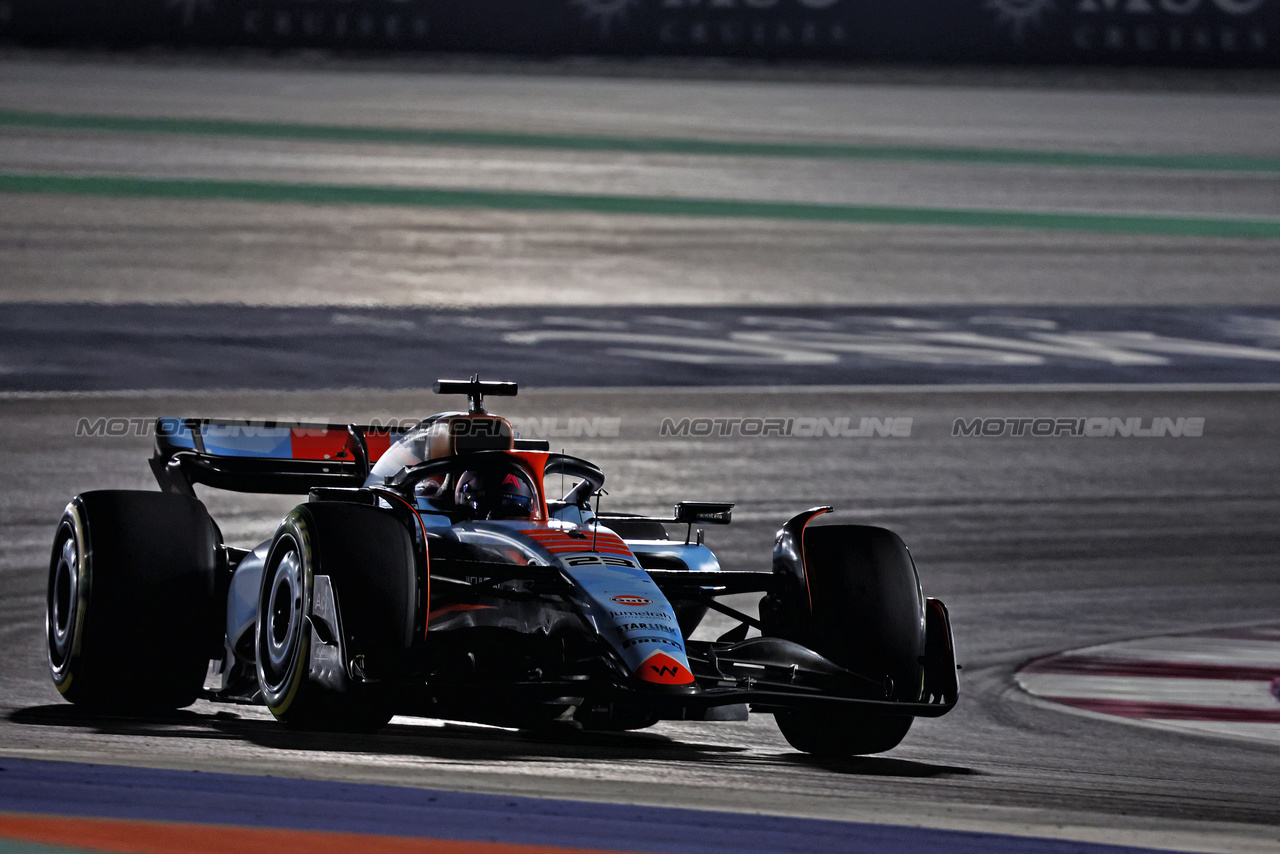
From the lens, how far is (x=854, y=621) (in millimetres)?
6195

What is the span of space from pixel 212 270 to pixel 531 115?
1124cm

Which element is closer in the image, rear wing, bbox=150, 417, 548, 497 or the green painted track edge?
rear wing, bbox=150, 417, 548, 497

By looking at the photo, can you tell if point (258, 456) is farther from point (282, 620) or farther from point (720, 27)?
point (720, 27)

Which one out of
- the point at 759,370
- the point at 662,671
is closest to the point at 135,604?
the point at 662,671

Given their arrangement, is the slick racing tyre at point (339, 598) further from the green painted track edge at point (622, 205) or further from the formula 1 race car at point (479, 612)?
the green painted track edge at point (622, 205)

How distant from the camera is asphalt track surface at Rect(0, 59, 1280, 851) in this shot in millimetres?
5664

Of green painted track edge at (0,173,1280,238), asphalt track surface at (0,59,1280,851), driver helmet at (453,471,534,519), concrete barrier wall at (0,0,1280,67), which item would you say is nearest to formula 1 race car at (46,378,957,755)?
driver helmet at (453,471,534,519)

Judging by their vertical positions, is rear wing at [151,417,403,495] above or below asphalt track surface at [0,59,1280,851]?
above

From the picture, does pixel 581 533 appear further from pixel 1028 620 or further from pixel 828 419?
pixel 828 419

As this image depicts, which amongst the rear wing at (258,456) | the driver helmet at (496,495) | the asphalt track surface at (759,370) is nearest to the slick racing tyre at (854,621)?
the asphalt track surface at (759,370)

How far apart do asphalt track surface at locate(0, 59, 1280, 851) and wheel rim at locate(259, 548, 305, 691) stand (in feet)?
0.64

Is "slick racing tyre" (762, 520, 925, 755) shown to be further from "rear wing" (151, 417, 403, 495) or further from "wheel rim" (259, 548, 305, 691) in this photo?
"rear wing" (151, 417, 403, 495)

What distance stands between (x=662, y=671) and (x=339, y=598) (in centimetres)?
88

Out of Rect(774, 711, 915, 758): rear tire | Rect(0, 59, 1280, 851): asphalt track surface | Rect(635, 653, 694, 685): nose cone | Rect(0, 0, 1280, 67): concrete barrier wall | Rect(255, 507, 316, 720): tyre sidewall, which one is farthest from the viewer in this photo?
Rect(0, 0, 1280, 67): concrete barrier wall
